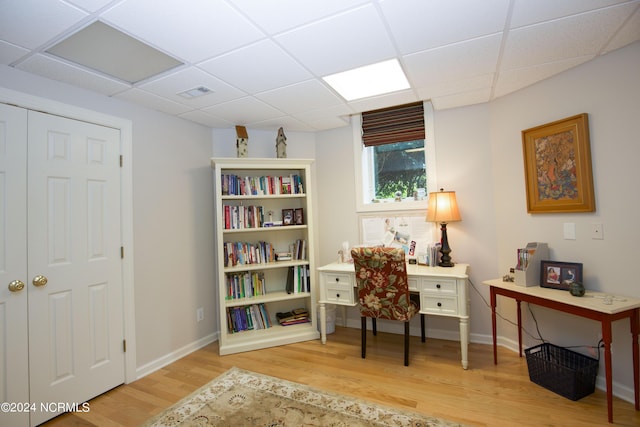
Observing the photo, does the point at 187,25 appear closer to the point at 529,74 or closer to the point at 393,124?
the point at 393,124

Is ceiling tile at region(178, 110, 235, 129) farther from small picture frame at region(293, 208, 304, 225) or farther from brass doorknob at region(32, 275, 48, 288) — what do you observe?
brass doorknob at region(32, 275, 48, 288)

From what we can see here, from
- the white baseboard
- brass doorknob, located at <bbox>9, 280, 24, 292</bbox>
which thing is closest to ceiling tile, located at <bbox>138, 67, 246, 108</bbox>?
brass doorknob, located at <bbox>9, 280, 24, 292</bbox>

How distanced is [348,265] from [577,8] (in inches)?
99.5

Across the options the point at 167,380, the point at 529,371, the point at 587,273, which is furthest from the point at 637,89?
the point at 167,380

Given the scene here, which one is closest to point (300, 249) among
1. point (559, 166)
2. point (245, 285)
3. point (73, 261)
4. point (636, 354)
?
point (245, 285)

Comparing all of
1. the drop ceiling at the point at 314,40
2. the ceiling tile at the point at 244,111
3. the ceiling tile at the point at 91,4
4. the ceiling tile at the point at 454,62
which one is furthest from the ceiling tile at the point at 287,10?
the ceiling tile at the point at 244,111

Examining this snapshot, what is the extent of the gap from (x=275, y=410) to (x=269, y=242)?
1.84m

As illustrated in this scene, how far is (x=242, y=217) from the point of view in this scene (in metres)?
3.31

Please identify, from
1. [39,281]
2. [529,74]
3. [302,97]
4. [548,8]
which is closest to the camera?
[548,8]

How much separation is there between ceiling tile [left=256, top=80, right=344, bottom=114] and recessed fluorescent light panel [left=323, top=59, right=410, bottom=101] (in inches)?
4.0

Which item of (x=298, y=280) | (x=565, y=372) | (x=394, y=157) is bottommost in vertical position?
(x=565, y=372)

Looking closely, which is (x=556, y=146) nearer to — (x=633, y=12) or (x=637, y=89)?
(x=637, y=89)

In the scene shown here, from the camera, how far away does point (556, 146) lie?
8.01ft

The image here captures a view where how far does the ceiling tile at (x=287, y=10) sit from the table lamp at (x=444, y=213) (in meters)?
1.97
